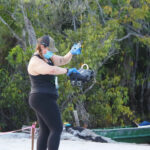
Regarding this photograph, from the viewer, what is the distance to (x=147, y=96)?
45.9ft

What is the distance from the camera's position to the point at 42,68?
12.3ft

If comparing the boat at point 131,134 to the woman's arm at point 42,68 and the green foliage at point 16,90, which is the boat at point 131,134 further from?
the woman's arm at point 42,68

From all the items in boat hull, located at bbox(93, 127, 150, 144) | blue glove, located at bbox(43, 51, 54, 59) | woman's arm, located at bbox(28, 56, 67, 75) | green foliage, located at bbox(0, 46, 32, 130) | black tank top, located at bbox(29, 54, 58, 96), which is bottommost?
boat hull, located at bbox(93, 127, 150, 144)

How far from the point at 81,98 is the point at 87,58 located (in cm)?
117

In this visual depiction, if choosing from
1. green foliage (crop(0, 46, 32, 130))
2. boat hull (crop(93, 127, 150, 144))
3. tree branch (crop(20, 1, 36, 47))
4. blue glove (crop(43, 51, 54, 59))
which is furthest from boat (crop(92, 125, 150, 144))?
blue glove (crop(43, 51, 54, 59))

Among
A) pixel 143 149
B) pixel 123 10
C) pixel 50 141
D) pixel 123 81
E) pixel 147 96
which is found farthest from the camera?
pixel 147 96

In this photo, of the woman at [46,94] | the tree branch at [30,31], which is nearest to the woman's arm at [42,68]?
the woman at [46,94]

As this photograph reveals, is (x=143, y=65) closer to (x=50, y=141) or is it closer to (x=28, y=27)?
(x=28, y=27)

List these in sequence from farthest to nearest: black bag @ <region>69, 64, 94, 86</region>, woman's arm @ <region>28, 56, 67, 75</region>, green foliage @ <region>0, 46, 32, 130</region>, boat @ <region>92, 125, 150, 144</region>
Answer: green foliage @ <region>0, 46, 32, 130</region> < boat @ <region>92, 125, 150, 144</region> < black bag @ <region>69, 64, 94, 86</region> < woman's arm @ <region>28, 56, 67, 75</region>

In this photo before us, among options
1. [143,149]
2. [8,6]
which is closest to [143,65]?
[8,6]

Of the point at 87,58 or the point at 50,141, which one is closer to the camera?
the point at 50,141

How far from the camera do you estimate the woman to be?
3.78 metres

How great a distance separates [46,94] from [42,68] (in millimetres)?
314

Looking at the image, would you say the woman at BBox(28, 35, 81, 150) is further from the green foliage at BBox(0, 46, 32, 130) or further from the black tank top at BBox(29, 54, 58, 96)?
the green foliage at BBox(0, 46, 32, 130)
